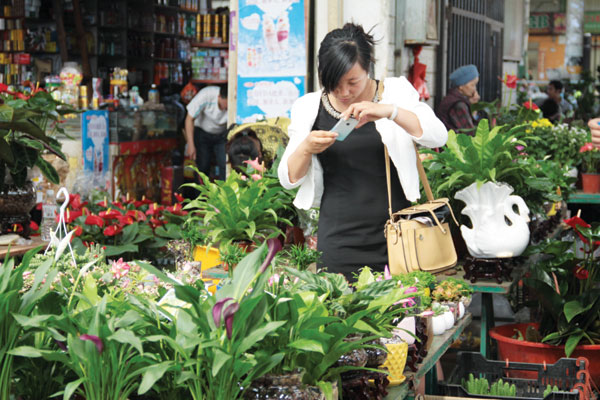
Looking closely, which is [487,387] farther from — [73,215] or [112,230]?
[73,215]

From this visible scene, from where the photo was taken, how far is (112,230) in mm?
4523

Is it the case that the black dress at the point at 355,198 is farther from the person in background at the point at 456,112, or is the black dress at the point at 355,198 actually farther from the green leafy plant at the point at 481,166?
the person in background at the point at 456,112

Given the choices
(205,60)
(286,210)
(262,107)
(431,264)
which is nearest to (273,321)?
(431,264)

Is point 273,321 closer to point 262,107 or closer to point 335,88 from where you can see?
point 335,88

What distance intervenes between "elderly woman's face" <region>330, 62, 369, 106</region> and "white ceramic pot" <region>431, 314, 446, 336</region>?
81cm

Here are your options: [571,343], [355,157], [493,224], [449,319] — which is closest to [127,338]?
[449,319]

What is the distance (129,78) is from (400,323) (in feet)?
27.1

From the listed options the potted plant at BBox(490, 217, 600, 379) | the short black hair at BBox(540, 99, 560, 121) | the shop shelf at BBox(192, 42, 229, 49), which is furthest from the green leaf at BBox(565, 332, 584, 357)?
the short black hair at BBox(540, 99, 560, 121)

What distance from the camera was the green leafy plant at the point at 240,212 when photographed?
3838 millimetres

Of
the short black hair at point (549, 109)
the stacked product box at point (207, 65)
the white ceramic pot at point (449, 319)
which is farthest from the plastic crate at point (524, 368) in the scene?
the short black hair at point (549, 109)

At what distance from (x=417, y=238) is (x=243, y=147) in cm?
237

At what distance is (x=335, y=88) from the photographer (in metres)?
2.99

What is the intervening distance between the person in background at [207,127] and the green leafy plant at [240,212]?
458 centimetres

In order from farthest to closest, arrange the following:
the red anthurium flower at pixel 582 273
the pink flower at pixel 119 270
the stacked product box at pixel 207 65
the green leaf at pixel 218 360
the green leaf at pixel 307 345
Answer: the stacked product box at pixel 207 65
the red anthurium flower at pixel 582 273
the pink flower at pixel 119 270
the green leaf at pixel 307 345
the green leaf at pixel 218 360
